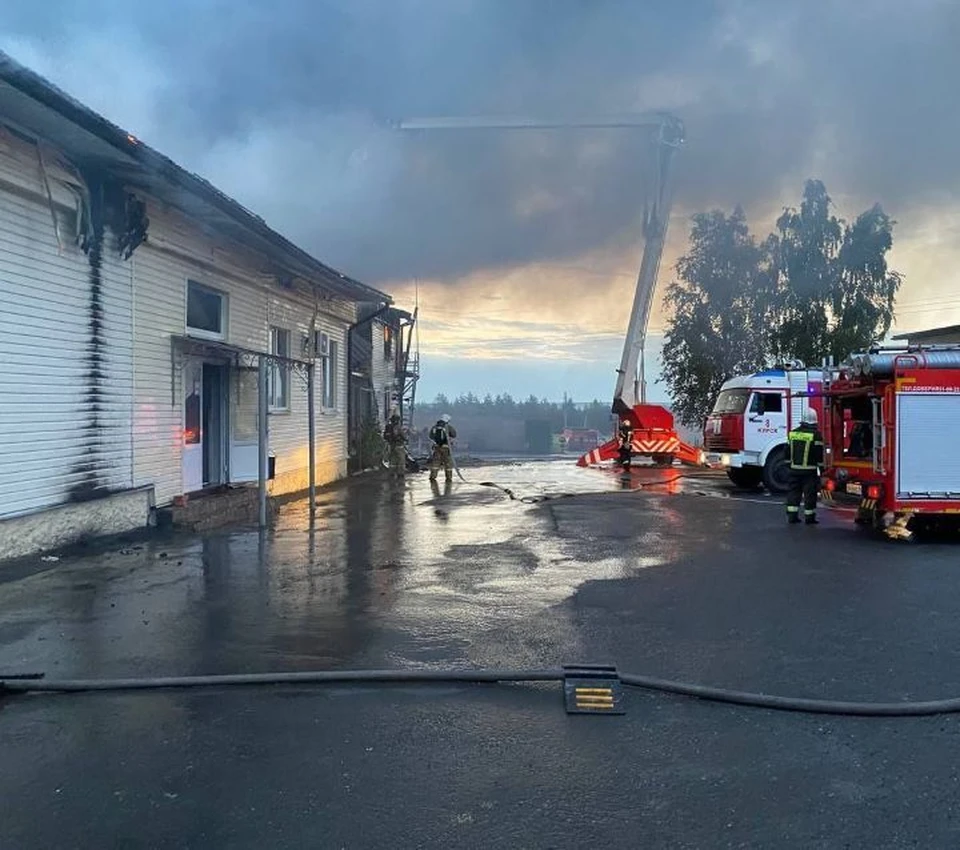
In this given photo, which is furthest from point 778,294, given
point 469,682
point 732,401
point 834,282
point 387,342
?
point 469,682

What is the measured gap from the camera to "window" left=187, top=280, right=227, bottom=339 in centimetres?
1238

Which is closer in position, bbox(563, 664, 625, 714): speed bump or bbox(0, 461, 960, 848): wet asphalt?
bbox(0, 461, 960, 848): wet asphalt

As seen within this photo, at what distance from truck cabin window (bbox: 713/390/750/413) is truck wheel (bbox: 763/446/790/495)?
3.94 ft

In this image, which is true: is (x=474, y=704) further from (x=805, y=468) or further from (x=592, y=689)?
(x=805, y=468)

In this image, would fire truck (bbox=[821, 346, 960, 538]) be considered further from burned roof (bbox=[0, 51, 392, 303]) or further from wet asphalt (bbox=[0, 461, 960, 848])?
burned roof (bbox=[0, 51, 392, 303])

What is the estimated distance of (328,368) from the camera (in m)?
19.2

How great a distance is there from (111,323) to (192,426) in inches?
112

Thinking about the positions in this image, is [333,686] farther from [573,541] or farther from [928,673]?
[573,541]

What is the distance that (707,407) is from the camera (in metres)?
27.5

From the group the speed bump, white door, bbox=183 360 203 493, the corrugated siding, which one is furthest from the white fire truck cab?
the speed bump

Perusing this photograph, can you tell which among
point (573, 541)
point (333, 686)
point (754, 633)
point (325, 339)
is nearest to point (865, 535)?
point (573, 541)

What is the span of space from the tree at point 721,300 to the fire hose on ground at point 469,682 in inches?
898

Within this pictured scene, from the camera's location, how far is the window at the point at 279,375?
15.6 m

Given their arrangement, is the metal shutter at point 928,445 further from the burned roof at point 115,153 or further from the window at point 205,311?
the window at point 205,311
